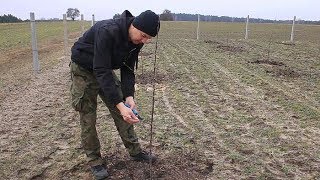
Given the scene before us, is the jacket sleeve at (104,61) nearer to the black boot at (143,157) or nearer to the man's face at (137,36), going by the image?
the man's face at (137,36)

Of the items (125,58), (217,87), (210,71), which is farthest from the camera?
(210,71)

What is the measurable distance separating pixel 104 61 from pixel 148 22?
1.61 ft

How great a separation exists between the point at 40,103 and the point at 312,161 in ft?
15.8

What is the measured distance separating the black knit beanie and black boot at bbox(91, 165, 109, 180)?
1.57 m

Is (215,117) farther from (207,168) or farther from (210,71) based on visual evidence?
(210,71)

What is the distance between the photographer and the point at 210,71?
10023 millimetres

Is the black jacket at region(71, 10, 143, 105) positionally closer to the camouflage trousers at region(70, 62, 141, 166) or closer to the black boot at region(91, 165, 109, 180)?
the camouflage trousers at region(70, 62, 141, 166)

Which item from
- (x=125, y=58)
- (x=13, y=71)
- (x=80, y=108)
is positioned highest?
(x=125, y=58)

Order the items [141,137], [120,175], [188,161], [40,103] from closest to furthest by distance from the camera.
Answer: [120,175] < [188,161] < [141,137] < [40,103]

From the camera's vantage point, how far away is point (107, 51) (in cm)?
311

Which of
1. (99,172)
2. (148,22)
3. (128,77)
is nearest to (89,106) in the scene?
(128,77)

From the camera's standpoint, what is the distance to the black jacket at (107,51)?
3096mm

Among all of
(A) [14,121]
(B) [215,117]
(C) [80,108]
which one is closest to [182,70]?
(B) [215,117]

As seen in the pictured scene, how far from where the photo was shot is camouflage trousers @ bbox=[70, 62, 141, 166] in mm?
3557
